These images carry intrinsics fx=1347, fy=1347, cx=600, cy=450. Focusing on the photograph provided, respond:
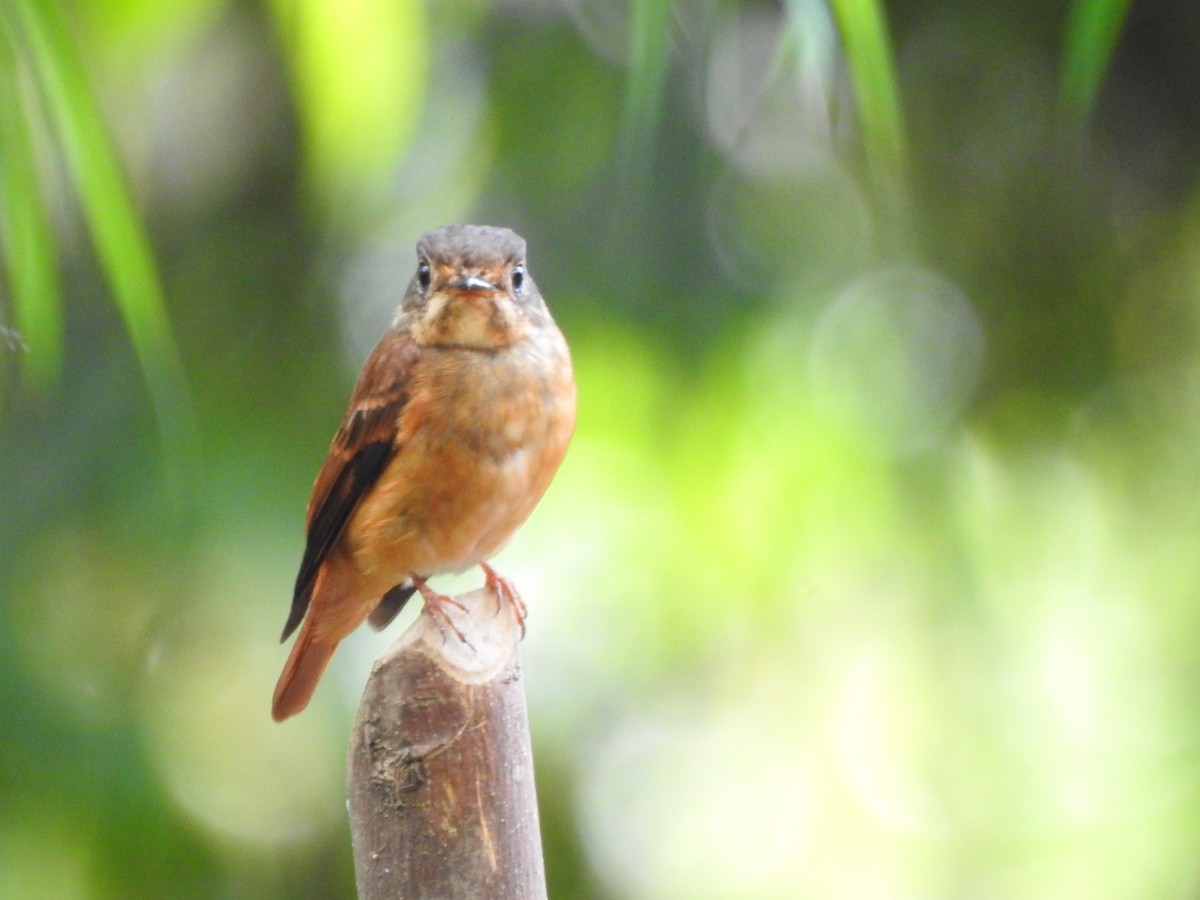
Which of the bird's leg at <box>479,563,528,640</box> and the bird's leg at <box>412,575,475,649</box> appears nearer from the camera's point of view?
the bird's leg at <box>412,575,475,649</box>

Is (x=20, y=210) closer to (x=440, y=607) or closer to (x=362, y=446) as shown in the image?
(x=362, y=446)

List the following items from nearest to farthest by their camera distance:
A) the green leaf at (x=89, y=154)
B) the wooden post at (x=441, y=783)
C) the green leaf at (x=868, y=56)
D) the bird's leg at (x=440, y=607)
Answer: the wooden post at (x=441, y=783)
the bird's leg at (x=440, y=607)
the green leaf at (x=89, y=154)
the green leaf at (x=868, y=56)

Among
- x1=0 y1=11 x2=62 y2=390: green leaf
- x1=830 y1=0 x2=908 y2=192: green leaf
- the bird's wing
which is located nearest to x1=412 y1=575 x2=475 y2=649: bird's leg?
the bird's wing

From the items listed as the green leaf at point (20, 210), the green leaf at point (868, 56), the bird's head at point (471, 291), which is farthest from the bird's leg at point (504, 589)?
the green leaf at point (868, 56)

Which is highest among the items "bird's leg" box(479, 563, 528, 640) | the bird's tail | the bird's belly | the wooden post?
the bird's belly

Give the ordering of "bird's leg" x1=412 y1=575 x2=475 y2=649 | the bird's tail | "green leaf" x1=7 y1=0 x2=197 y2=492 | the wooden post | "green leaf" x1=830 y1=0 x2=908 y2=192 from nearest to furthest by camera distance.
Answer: the wooden post, "bird's leg" x1=412 y1=575 x2=475 y2=649, "green leaf" x1=7 y1=0 x2=197 y2=492, "green leaf" x1=830 y1=0 x2=908 y2=192, the bird's tail

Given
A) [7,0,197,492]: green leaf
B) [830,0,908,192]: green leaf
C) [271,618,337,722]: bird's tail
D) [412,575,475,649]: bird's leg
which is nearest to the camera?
[412,575,475,649]: bird's leg

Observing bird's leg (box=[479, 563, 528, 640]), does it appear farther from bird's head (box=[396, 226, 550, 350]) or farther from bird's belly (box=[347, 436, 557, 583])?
bird's head (box=[396, 226, 550, 350])

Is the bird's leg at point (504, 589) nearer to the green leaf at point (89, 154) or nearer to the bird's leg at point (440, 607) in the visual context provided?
the bird's leg at point (440, 607)
